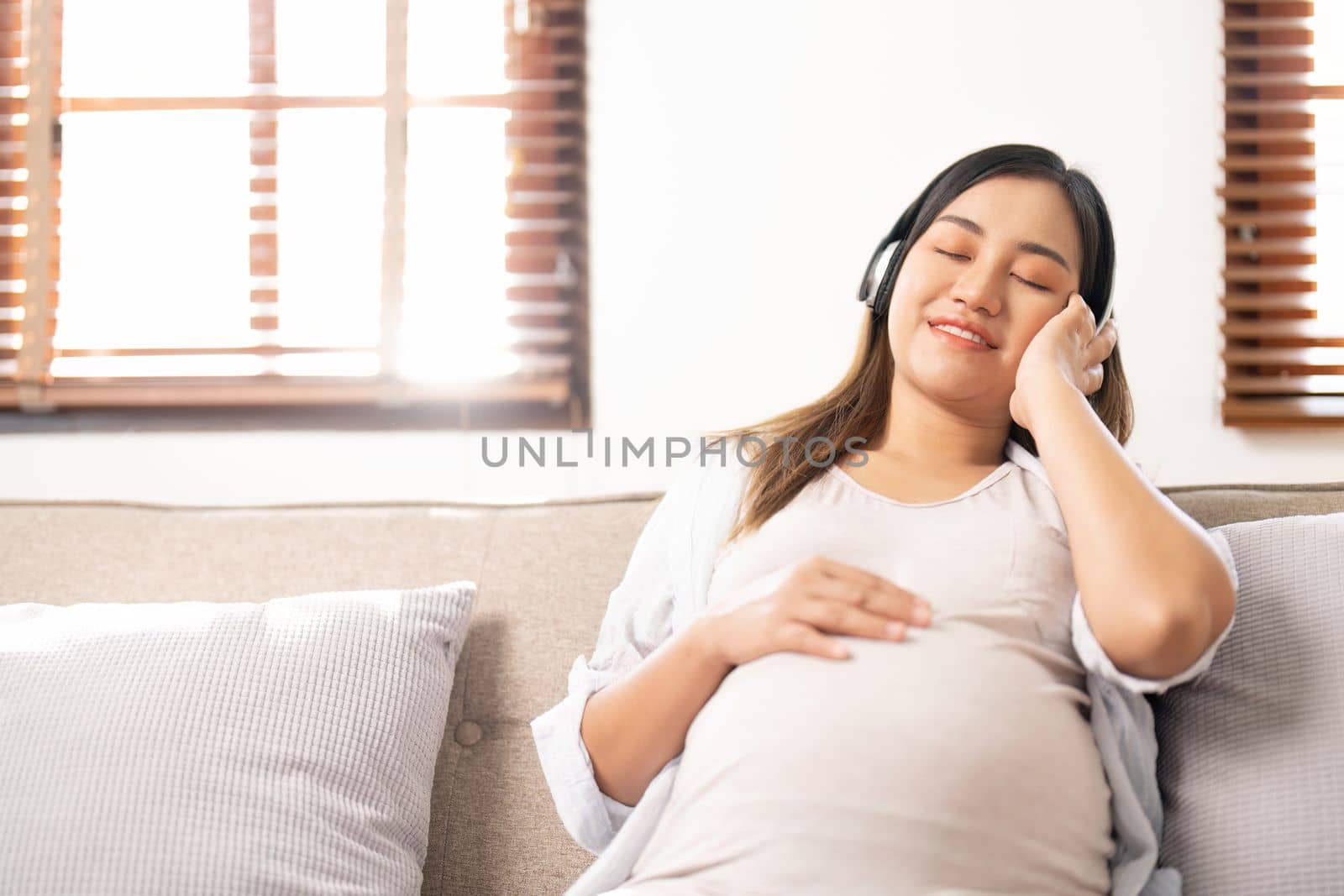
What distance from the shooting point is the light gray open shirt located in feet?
2.86

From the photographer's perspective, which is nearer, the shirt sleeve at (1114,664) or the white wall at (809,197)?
the shirt sleeve at (1114,664)

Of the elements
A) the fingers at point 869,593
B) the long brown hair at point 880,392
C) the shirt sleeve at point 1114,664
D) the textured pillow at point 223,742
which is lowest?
the textured pillow at point 223,742

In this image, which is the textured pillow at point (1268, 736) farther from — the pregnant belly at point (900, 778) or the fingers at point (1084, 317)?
the fingers at point (1084, 317)

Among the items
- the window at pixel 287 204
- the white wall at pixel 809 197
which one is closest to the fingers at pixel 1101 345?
the white wall at pixel 809 197

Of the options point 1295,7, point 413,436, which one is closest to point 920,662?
point 413,436

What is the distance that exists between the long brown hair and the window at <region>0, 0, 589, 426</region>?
639 millimetres

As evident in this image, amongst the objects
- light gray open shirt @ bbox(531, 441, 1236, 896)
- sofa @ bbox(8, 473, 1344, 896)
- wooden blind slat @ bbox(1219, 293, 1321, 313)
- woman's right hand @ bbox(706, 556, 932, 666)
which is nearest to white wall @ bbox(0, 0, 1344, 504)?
wooden blind slat @ bbox(1219, 293, 1321, 313)

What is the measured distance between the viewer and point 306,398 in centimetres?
175

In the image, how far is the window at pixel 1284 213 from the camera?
1.63 metres

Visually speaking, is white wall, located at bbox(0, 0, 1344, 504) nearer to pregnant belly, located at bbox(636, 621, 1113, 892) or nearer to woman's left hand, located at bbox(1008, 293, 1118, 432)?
woman's left hand, located at bbox(1008, 293, 1118, 432)

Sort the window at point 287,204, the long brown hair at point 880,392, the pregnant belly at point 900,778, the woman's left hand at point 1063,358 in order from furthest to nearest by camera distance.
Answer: the window at point 287,204 → the long brown hair at point 880,392 → the woman's left hand at point 1063,358 → the pregnant belly at point 900,778

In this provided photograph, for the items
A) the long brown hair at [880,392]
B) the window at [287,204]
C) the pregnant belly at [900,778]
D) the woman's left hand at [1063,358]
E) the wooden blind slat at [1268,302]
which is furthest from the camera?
the window at [287,204]

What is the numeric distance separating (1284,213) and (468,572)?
1.40 meters

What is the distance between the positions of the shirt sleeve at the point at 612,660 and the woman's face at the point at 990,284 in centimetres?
28
